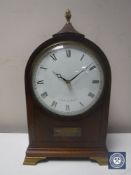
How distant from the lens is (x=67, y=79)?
72 cm

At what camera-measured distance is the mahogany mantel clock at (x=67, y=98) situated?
0.71m

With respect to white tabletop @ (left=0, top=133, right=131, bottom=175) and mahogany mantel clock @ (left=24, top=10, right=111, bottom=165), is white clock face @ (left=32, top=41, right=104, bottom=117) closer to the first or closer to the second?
mahogany mantel clock @ (left=24, top=10, right=111, bottom=165)

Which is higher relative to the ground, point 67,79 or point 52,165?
point 67,79

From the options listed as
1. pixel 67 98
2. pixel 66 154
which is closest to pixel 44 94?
pixel 67 98

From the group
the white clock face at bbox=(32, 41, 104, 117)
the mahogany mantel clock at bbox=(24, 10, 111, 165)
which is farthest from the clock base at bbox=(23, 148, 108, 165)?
the white clock face at bbox=(32, 41, 104, 117)

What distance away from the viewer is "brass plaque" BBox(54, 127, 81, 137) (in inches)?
30.0

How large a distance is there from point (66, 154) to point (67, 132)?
0.21 feet

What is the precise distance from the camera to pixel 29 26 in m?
0.92

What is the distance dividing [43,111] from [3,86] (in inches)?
11.8

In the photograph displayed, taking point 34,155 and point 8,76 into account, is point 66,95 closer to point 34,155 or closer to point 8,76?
point 34,155

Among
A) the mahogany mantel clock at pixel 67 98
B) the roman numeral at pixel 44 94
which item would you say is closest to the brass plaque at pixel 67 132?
the mahogany mantel clock at pixel 67 98

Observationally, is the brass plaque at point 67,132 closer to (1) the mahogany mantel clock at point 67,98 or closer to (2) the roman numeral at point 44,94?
(1) the mahogany mantel clock at point 67,98

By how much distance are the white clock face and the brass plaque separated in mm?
44

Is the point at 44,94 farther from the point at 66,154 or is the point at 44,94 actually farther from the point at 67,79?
the point at 66,154
